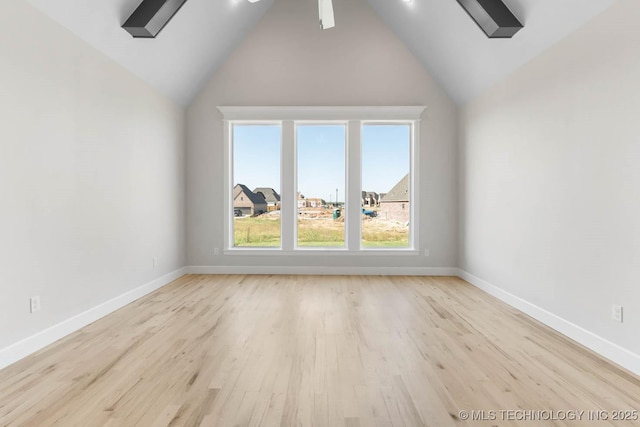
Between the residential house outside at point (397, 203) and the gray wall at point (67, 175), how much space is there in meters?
3.42

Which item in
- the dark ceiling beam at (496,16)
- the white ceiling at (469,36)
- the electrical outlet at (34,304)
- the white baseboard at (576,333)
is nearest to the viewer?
the white baseboard at (576,333)

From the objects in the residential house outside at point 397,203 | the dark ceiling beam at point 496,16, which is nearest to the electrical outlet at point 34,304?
the residential house outside at point 397,203

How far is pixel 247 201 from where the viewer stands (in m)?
5.80

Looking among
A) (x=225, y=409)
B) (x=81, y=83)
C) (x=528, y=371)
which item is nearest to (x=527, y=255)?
(x=528, y=371)

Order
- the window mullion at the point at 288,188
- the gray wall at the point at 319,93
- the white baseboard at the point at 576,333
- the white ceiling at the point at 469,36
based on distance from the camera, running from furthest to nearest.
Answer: the window mullion at the point at 288,188 → the gray wall at the point at 319,93 → the white ceiling at the point at 469,36 → the white baseboard at the point at 576,333

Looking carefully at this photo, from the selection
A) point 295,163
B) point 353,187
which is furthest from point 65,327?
point 353,187

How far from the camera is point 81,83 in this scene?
325cm

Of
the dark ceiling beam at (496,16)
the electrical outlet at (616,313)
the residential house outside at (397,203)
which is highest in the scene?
the dark ceiling beam at (496,16)

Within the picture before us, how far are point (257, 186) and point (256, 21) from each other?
251 centimetres

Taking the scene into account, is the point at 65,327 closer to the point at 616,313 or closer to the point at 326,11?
the point at 326,11

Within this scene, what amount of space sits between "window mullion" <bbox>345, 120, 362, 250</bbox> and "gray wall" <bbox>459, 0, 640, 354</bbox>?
190 cm

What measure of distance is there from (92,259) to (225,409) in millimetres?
2356

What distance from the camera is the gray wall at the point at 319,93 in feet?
17.9

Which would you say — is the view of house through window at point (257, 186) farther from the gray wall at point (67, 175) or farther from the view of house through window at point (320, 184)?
the gray wall at point (67, 175)
